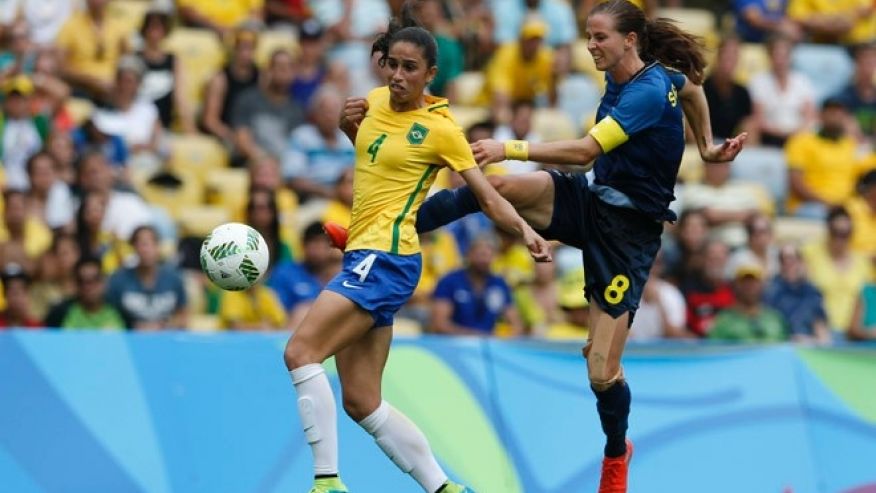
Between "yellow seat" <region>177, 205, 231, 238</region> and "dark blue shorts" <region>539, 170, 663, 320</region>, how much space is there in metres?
5.29

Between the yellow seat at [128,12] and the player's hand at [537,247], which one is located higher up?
the player's hand at [537,247]

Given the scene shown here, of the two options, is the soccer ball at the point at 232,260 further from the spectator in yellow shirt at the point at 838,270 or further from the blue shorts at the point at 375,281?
the spectator in yellow shirt at the point at 838,270

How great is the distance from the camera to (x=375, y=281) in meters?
8.34

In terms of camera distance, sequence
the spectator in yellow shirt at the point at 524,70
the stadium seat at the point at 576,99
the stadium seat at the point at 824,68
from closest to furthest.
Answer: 1. the spectator in yellow shirt at the point at 524,70
2. the stadium seat at the point at 576,99
3. the stadium seat at the point at 824,68

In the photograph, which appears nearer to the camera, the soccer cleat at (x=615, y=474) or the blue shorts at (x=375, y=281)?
the blue shorts at (x=375, y=281)

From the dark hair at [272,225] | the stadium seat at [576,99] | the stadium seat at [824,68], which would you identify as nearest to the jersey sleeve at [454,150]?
the dark hair at [272,225]

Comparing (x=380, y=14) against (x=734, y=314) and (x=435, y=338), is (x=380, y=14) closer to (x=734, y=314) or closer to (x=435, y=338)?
(x=734, y=314)

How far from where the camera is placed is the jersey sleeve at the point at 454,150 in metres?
8.27

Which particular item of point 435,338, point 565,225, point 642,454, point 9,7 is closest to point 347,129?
point 565,225

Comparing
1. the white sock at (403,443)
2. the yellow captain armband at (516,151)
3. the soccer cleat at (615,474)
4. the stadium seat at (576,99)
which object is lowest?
the stadium seat at (576,99)

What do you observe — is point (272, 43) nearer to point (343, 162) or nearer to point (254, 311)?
point (343, 162)

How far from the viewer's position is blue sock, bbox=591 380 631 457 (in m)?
8.98

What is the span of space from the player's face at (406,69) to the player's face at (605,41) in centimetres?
90

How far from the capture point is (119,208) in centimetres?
1321
